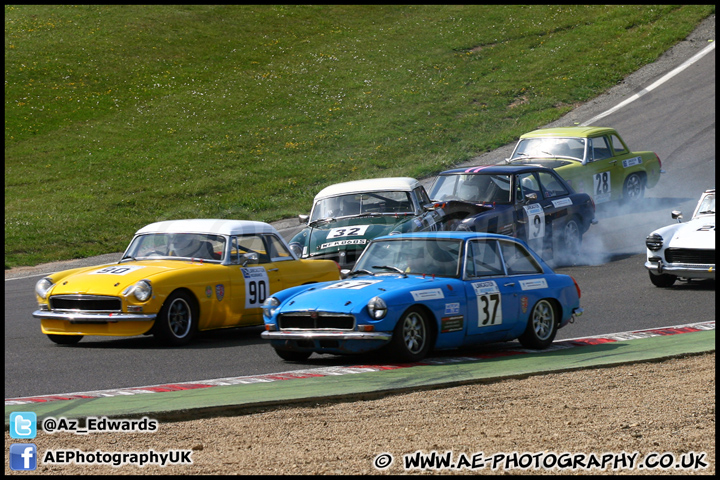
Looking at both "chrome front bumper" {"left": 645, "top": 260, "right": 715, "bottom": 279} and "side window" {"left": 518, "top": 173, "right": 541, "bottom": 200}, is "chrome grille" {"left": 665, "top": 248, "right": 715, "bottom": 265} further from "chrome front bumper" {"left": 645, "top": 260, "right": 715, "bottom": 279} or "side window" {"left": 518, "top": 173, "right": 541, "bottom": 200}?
"side window" {"left": 518, "top": 173, "right": 541, "bottom": 200}

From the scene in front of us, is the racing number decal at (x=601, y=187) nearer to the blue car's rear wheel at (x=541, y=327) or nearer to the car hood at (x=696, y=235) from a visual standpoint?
the car hood at (x=696, y=235)

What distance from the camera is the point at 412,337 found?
9195 millimetres

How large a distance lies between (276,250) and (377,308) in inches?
146

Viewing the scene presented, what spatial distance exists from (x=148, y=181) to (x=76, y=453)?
76.9 feet

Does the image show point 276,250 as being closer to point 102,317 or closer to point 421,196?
point 102,317

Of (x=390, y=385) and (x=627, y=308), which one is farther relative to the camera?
(x=627, y=308)

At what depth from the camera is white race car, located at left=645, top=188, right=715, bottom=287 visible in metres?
13.6

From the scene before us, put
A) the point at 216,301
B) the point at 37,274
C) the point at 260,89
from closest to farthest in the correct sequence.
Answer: the point at 216,301 → the point at 37,274 → the point at 260,89

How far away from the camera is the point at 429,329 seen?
9352 millimetres

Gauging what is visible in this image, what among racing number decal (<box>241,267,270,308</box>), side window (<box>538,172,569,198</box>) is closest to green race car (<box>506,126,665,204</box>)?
side window (<box>538,172,569,198</box>)

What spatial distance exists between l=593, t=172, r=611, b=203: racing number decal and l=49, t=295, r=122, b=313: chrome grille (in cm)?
1150

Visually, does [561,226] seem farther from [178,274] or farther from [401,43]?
[401,43]

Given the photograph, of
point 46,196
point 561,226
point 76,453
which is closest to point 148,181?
point 46,196

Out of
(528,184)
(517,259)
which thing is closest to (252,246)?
(517,259)
